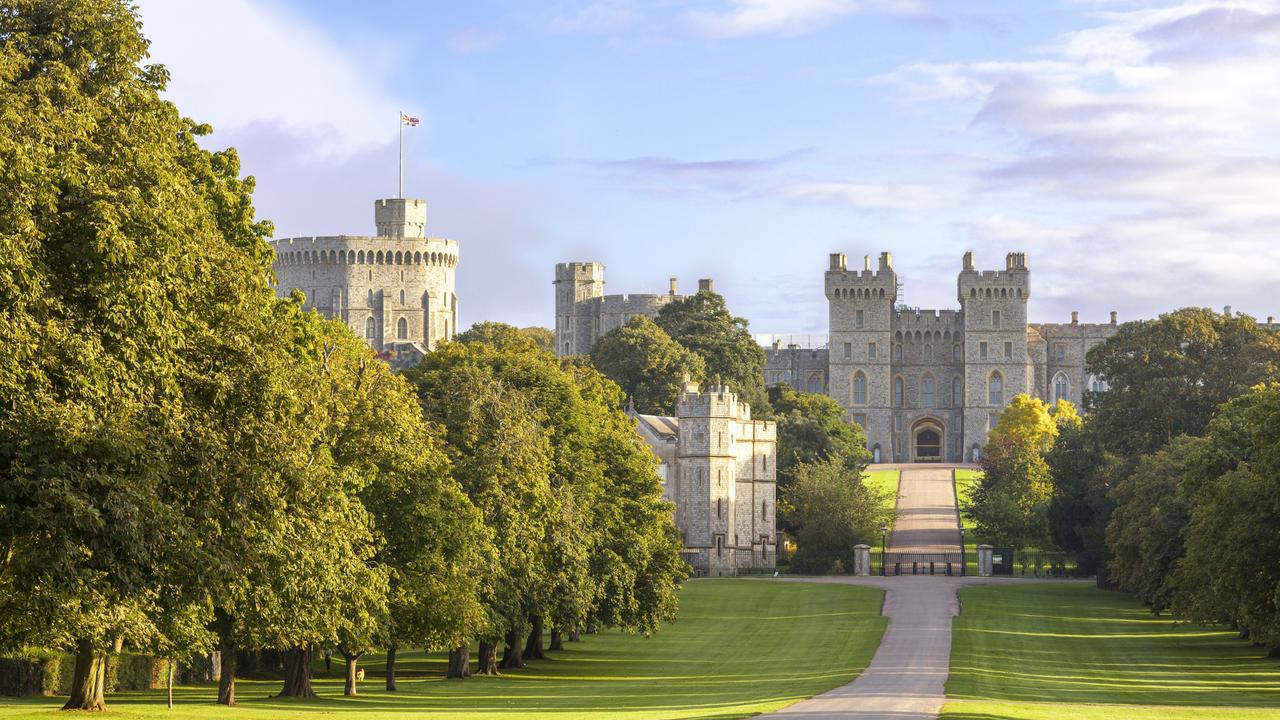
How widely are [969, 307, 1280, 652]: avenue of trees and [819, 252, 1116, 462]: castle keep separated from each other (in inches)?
899

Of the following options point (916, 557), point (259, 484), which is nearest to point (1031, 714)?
point (259, 484)

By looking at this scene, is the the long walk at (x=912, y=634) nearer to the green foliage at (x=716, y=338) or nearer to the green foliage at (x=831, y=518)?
the green foliage at (x=831, y=518)

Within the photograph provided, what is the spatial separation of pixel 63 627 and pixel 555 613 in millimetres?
21122

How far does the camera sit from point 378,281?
141625 millimetres

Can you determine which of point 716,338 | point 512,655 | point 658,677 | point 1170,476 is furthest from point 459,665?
point 716,338

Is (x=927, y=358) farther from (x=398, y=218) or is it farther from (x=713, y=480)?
(x=713, y=480)

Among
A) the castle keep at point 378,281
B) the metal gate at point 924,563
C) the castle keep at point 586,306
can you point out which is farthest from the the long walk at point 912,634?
the castle keep at point 378,281

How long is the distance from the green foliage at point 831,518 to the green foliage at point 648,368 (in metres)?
11.2

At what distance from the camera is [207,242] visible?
21672 millimetres

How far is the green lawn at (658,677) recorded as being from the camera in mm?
29031

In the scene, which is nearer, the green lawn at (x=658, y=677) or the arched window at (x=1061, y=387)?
the green lawn at (x=658, y=677)

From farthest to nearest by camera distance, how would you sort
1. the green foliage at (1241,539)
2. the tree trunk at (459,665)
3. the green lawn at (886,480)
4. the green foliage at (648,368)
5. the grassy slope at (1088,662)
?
the green lawn at (886,480), the green foliage at (648,368), the tree trunk at (459,665), the green foliage at (1241,539), the grassy slope at (1088,662)

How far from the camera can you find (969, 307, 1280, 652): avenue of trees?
34.4 m

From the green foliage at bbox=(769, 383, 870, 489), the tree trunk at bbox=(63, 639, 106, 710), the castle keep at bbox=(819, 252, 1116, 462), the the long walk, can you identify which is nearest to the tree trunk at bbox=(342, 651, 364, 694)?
the tree trunk at bbox=(63, 639, 106, 710)
